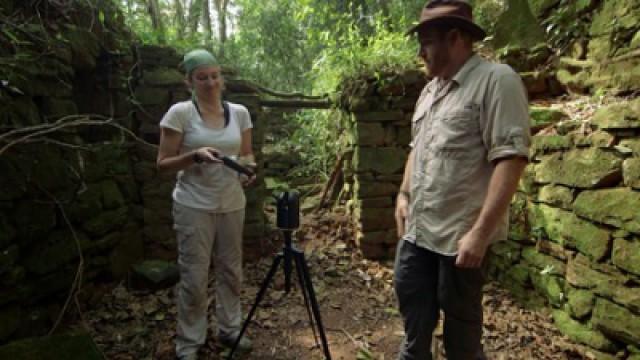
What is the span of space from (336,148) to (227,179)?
310cm

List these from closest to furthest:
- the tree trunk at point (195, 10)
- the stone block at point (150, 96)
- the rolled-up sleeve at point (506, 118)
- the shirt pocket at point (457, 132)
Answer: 1. the rolled-up sleeve at point (506, 118)
2. the shirt pocket at point (457, 132)
3. the stone block at point (150, 96)
4. the tree trunk at point (195, 10)

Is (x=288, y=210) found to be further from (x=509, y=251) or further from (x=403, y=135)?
(x=403, y=135)

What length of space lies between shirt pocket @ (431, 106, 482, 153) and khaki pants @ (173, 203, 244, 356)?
53.0 inches

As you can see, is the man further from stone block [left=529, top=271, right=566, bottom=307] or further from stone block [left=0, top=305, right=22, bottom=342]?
stone block [left=0, top=305, right=22, bottom=342]

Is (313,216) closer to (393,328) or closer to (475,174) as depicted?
→ (393,328)

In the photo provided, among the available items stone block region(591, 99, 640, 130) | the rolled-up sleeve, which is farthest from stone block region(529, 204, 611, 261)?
the rolled-up sleeve

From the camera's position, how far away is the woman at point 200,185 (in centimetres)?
238

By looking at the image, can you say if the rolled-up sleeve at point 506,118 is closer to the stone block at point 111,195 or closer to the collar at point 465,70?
the collar at point 465,70

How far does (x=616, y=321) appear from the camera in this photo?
8.18 ft

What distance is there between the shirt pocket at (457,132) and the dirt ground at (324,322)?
1.69 meters

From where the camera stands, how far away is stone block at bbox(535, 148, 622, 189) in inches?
101

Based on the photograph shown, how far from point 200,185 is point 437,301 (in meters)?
1.40

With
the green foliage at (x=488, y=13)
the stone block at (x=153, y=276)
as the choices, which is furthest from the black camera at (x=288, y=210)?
the green foliage at (x=488, y=13)

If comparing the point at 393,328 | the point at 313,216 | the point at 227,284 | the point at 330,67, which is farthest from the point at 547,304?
the point at 330,67
